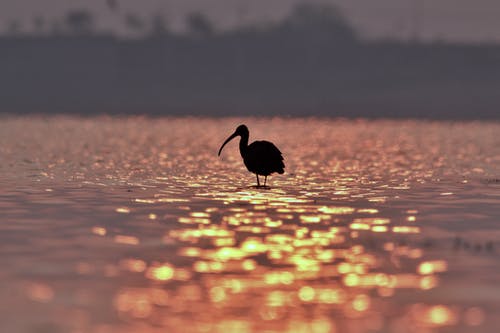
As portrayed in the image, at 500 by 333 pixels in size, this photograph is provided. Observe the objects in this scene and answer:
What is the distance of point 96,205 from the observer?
77.2 ft

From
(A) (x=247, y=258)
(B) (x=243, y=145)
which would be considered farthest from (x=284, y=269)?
(B) (x=243, y=145)

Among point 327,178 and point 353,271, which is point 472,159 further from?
point 353,271

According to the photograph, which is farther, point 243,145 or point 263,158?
point 243,145

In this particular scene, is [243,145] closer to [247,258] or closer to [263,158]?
[263,158]

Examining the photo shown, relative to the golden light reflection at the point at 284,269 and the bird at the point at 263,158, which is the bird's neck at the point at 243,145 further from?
the golden light reflection at the point at 284,269

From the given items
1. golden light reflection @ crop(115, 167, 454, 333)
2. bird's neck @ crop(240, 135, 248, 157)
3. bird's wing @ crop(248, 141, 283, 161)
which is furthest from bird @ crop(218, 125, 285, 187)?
golden light reflection @ crop(115, 167, 454, 333)

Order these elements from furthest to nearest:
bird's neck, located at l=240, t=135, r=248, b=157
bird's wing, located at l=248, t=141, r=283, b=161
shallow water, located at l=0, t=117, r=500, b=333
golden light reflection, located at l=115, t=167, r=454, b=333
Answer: bird's neck, located at l=240, t=135, r=248, b=157
bird's wing, located at l=248, t=141, r=283, b=161
golden light reflection, located at l=115, t=167, r=454, b=333
shallow water, located at l=0, t=117, r=500, b=333

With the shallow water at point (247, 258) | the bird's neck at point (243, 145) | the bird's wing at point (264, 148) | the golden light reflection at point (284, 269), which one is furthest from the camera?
the bird's neck at point (243, 145)

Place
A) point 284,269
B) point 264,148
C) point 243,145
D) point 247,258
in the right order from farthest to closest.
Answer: point 243,145, point 264,148, point 247,258, point 284,269

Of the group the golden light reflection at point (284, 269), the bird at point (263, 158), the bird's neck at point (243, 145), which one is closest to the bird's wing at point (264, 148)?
the bird at point (263, 158)

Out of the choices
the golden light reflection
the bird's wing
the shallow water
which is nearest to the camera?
the shallow water

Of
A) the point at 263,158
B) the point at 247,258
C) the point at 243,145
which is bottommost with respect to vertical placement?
the point at 247,258

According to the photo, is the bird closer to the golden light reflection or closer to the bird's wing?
the bird's wing

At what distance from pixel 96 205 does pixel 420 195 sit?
8629 millimetres
